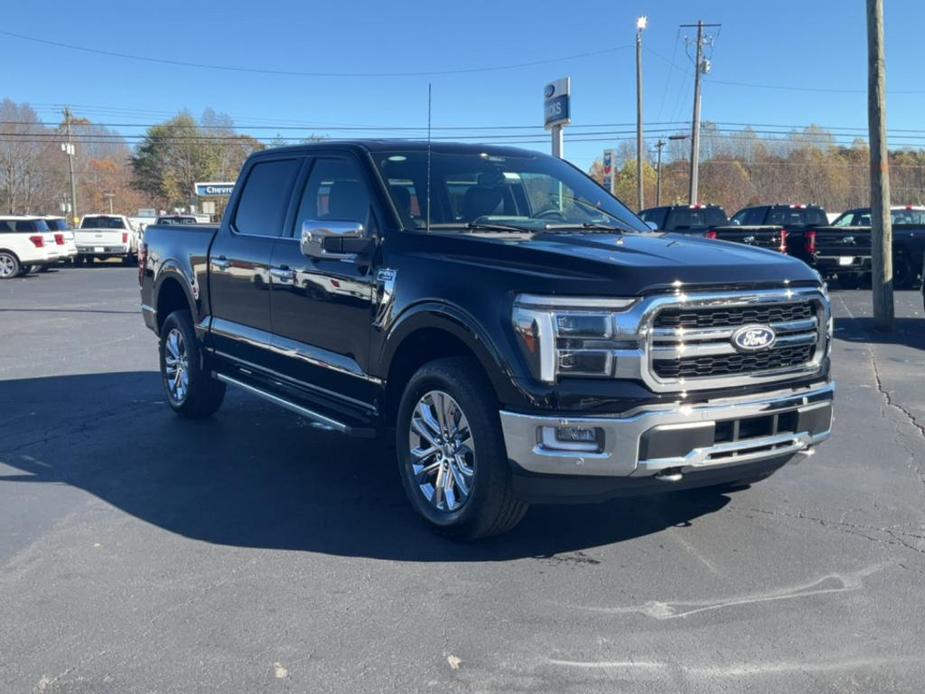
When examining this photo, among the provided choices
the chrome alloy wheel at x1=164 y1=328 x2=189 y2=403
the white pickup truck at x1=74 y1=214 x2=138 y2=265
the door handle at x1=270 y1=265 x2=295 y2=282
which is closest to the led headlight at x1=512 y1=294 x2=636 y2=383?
the door handle at x1=270 y1=265 x2=295 y2=282

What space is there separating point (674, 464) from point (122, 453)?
4129 millimetres

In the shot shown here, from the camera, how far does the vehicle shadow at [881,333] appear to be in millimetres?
12078

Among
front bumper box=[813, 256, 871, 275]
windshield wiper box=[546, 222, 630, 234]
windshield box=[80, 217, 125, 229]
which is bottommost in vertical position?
windshield wiper box=[546, 222, 630, 234]

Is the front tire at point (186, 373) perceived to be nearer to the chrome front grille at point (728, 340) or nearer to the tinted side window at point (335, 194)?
the tinted side window at point (335, 194)

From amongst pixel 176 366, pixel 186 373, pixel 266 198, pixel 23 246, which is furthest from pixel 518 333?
pixel 23 246

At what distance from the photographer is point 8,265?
2606 cm

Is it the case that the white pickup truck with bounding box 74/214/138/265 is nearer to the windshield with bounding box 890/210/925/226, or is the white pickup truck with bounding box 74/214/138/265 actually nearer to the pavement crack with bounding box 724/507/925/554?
the windshield with bounding box 890/210/925/226

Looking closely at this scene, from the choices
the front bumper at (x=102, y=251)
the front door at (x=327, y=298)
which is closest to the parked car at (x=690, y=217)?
the front door at (x=327, y=298)

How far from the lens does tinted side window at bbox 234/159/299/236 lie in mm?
6082

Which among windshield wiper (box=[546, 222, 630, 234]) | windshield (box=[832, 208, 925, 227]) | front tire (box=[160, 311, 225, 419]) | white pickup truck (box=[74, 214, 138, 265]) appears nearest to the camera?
windshield wiper (box=[546, 222, 630, 234])

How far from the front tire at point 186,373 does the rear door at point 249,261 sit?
1.57ft

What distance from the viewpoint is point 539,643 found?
3504mm

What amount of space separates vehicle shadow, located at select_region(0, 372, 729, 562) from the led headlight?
104 cm

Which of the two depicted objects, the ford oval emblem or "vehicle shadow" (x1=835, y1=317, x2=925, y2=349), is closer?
the ford oval emblem
